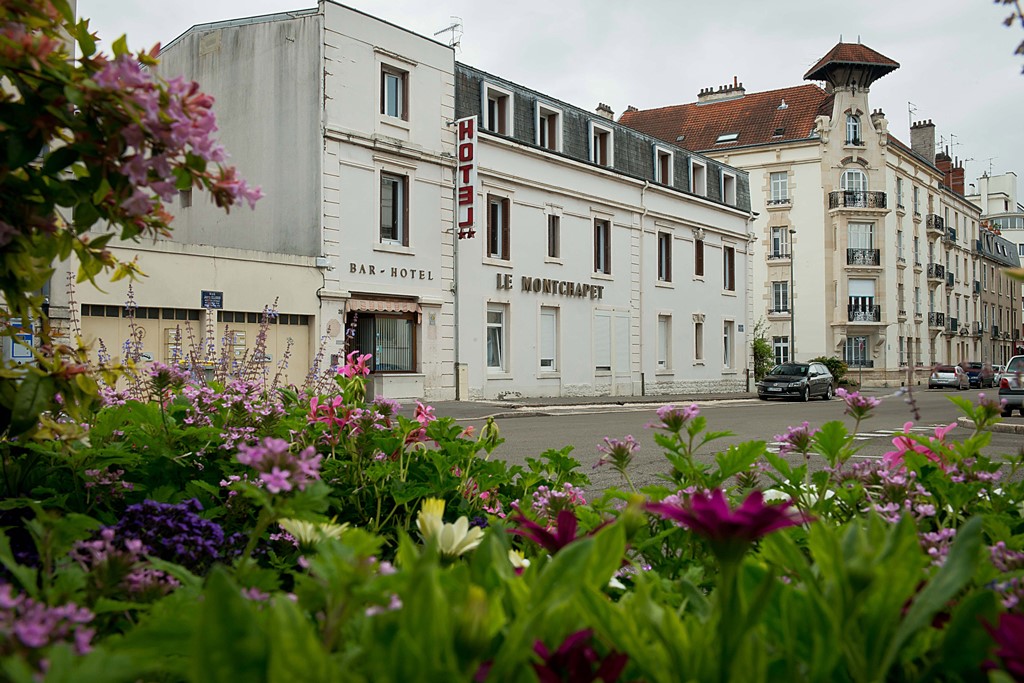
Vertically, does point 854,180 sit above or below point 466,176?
above

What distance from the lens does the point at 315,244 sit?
72.6 ft

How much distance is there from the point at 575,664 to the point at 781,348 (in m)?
54.9

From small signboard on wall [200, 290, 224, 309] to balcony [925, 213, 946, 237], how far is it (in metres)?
55.0

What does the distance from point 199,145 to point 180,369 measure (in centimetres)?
234

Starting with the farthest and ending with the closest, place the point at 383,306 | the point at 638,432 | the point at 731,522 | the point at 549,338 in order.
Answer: the point at 549,338
the point at 383,306
the point at 638,432
the point at 731,522

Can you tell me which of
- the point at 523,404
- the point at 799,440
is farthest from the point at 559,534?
the point at 523,404

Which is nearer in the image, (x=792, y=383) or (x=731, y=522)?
(x=731, y=522)

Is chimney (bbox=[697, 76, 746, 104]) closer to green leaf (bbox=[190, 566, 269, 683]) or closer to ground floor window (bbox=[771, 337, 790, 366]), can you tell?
ground floor window (bbox=[771, 337, 790, 366])

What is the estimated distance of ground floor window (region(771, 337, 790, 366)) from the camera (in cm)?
5334

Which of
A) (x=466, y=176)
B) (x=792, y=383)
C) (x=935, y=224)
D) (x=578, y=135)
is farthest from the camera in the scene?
(x=935, y=224)

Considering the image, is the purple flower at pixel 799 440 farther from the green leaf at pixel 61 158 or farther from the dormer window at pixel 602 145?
the dormer window at pixel 602 145

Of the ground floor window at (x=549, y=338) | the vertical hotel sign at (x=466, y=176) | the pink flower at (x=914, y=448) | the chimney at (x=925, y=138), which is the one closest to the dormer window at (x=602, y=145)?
the ground floor window at (x=549, y=338)

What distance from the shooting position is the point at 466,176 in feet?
83.6

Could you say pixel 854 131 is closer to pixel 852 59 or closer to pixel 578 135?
pixel 852 59
